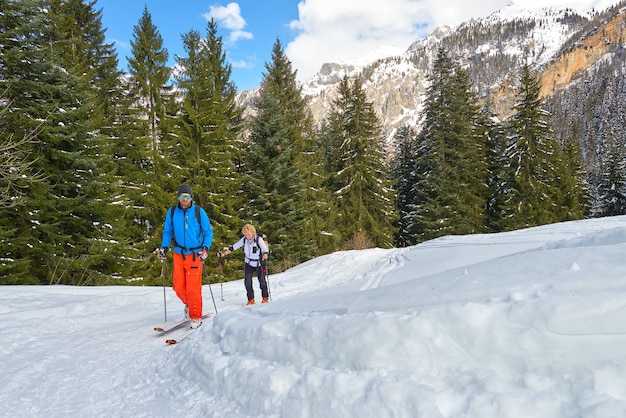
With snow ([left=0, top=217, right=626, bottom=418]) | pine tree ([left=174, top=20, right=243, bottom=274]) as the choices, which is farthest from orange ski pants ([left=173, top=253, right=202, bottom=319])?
pine tree ([left=174, top=20, right=243, bottom=274])

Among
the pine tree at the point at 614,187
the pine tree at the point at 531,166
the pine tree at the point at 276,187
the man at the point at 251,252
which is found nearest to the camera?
the man at the point at 251,252

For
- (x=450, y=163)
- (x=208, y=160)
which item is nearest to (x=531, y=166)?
(x=450, y=163)

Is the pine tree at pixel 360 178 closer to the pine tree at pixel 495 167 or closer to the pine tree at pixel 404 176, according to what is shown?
the pine tree at pixel 404 176

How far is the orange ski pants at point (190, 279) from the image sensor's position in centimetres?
564

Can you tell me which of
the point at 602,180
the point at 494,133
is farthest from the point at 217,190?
the point at 602,180

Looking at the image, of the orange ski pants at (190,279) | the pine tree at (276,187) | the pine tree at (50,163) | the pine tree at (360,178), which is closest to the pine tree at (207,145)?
the pine tree at (276,187)

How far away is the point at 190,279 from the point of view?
565 centimetres

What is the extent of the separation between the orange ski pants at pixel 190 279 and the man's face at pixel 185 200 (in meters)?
0.81

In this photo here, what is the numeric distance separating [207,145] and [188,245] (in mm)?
14238

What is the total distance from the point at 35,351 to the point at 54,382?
58.6 inches

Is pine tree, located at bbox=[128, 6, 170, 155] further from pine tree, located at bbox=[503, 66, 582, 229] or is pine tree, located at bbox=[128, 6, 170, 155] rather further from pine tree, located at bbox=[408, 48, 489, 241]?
pine tree, located at bbox=[503, 66, 582, 229]

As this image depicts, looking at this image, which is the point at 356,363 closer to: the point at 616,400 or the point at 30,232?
the point at 616,400

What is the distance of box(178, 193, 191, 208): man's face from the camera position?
559 cm

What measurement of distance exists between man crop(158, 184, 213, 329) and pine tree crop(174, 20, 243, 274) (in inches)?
486
